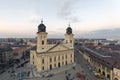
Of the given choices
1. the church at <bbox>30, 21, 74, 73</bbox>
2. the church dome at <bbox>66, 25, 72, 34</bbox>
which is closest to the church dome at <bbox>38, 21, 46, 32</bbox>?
the church at <bbox>30, 21, 74, 73</bbox>

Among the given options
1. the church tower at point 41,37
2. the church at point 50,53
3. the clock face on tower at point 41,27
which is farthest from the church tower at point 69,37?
the clock face on tower at point 41,27

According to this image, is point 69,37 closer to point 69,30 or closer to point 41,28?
point 69,30

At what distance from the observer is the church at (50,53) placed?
63281 mm

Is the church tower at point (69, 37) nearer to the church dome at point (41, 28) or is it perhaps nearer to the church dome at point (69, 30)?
the church dome at point (69, 30)

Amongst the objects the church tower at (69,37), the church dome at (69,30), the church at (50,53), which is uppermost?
the church dome at (69,30)

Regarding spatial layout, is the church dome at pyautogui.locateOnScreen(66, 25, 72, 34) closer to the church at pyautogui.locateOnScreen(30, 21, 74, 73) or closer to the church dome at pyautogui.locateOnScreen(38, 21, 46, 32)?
the church at pyautogui.locateOnScreen(30, 21, 74, 73)

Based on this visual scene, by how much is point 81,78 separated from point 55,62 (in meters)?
15.0

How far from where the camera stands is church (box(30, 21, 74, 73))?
63281mm

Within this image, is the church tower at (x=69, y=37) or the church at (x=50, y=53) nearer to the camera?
the church at (x=50, y=53)

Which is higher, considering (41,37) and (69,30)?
(69,30)

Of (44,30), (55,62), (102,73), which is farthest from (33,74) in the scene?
(102,73)

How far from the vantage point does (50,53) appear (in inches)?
2625

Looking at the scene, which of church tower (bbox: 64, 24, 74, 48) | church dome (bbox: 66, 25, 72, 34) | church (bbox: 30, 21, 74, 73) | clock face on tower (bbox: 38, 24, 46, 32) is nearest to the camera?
clock face on tower (bbox: 38, 24, 46, 32)

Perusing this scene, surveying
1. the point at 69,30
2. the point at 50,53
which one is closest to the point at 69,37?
the point at 69,30
